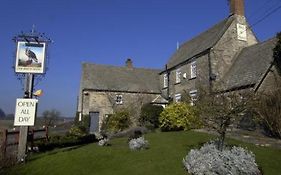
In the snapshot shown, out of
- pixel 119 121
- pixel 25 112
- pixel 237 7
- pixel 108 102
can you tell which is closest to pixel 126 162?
pixel 25 112

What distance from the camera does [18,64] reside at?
17.8 m

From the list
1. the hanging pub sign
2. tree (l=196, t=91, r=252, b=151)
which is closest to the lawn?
tree (l=196, t=91, r=252, b=151)

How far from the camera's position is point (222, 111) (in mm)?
12500

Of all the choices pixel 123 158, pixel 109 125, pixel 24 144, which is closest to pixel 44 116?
pixel 109 125

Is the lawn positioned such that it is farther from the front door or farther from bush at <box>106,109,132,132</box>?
the front door

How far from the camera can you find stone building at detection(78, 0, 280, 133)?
2530cm

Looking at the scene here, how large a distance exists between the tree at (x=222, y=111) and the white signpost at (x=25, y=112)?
8752mm

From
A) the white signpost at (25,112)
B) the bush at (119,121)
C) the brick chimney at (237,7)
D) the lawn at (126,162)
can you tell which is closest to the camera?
the lawn at (126,162)

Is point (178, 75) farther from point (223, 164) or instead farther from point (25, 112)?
point (223, 164)

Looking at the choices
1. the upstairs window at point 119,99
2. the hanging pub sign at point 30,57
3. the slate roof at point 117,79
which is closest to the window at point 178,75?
the slate roof at point 117,79

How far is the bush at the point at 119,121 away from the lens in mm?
33375

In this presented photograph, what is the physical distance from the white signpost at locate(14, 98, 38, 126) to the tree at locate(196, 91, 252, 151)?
28.7 feet

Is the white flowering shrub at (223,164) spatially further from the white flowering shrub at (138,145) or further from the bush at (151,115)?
the bush at (151,115)

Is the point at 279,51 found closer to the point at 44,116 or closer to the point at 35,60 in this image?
the point at 35,60
